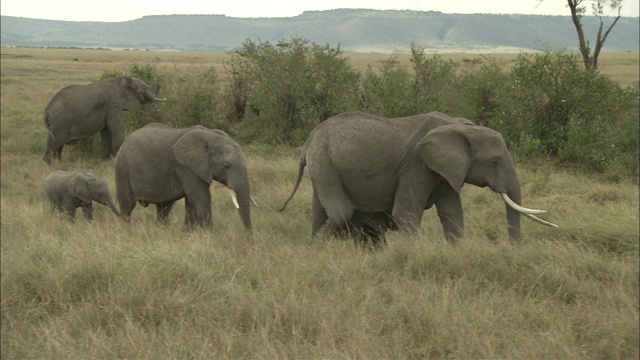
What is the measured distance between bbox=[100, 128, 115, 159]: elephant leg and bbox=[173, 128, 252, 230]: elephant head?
24.4 ft

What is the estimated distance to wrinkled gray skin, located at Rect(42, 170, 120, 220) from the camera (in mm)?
8938

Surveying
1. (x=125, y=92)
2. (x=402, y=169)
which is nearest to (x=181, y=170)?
(x=402, y=169)

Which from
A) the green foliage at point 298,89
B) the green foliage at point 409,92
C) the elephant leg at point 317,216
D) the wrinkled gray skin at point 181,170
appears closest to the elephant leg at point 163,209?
the wrinkled gray skin at point 181,170

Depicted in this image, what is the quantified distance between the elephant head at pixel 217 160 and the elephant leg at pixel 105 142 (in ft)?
24.4

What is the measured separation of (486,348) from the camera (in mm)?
4039

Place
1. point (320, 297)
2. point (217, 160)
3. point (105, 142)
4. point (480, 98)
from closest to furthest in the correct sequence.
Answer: point (320, 297), point (217, 160), point (105, 142), point (480, 98)

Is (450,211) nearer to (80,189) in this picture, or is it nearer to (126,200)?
(126,200)

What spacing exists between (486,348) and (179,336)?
183cm

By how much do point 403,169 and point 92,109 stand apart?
9.60 metres

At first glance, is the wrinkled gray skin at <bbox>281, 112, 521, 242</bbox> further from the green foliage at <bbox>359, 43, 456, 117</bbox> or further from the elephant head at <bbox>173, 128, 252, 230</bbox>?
the green foliage at <bbox>359, 43, 456, 117</bbox>

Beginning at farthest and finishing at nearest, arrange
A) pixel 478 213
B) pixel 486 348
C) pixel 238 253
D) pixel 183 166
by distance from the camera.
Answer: pixel 478 213, pixel 183 166, pixel 238 253, pixel 486 348

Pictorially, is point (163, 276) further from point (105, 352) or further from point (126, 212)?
point (126, 212)

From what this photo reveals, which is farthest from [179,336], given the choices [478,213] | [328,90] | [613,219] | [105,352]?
[328,90]

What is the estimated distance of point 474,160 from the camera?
6.51 m
